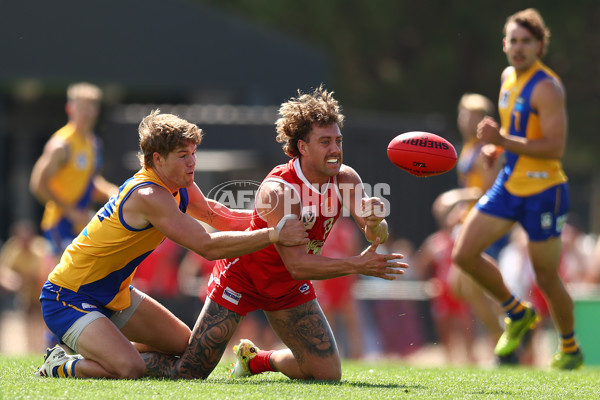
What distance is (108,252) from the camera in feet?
18.4

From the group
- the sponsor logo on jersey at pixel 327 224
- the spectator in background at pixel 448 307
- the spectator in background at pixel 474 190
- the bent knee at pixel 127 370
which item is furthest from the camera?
the spectator in background at pixel 448 307

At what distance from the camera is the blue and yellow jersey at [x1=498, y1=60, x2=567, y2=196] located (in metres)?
6.85

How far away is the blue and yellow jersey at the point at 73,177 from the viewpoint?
9.05 metres

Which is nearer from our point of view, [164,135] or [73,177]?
[164,135]

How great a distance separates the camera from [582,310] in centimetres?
999

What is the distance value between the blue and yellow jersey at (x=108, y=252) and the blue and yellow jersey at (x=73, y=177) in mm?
3390

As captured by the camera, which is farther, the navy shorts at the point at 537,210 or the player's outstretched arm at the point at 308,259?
the navy shorts at the point at 537,210

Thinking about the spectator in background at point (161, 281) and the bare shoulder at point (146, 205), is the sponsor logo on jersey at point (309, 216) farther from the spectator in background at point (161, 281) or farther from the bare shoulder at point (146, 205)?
the spectator in background at point (161, 281)

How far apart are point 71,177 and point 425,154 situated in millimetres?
4413

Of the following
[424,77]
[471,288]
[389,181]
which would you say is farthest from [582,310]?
[424,77]

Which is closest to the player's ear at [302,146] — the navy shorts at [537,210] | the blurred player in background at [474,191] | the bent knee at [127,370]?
the bent knee at [127,370]

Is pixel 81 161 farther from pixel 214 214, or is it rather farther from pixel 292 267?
pixel 292 267

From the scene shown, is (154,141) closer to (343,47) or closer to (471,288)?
(471,288)

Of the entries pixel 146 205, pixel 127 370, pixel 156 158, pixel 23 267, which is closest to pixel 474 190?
pixel 156 158
